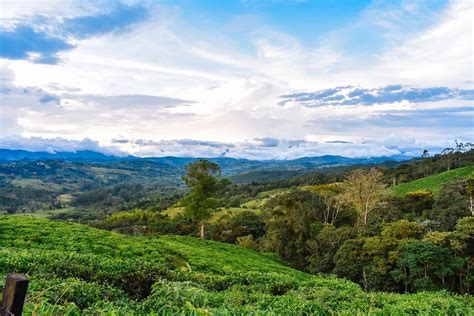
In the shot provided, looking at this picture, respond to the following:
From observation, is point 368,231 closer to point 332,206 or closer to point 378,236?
point 378,236

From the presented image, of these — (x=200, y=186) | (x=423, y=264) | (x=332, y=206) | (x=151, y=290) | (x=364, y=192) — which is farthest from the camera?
(x=332, y=206)

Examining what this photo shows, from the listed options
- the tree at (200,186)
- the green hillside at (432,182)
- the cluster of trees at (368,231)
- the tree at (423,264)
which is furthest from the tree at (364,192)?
the green hillside at (432,182)

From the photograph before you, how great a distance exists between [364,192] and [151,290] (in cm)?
4671

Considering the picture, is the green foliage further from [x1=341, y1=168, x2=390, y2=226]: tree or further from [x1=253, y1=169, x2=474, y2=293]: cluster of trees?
[x1=341, y1=168, x2=390, y2=226]: tree

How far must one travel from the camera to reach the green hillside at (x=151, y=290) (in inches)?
293

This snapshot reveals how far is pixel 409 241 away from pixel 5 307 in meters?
38.6

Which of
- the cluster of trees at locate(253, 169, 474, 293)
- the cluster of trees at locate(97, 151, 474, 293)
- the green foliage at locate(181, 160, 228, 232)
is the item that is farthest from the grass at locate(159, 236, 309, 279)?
the cluster of trees at locate(253, 169, 474, 293)

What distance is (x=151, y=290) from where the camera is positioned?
32.1ft

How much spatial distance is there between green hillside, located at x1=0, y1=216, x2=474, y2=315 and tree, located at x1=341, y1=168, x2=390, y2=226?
3667cm

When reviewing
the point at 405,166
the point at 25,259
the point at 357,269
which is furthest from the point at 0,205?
the point at 25,259

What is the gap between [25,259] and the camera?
38.9 ft

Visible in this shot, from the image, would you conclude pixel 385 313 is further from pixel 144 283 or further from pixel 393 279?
pixel 393 279

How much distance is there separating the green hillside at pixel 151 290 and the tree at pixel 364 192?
36670mm

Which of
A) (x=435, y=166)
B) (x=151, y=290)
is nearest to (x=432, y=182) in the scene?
(x=435, y=166)
